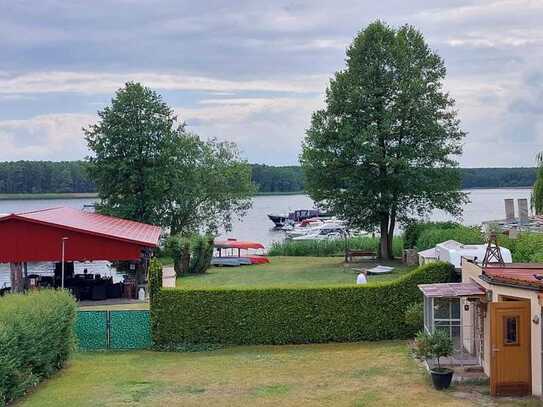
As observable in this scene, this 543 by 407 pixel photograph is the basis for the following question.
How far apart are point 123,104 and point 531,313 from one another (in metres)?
37.5

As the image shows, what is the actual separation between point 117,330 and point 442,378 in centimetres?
979

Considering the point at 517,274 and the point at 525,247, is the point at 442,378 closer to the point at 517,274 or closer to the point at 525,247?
the point at 517,274

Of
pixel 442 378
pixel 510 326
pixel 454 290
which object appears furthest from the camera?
pixel 454 290

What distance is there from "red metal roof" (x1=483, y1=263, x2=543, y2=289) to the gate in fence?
968cm

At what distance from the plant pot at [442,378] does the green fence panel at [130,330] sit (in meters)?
8.97

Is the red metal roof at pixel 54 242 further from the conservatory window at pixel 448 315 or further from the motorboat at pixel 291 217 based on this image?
the motorboat at pixel 291 217

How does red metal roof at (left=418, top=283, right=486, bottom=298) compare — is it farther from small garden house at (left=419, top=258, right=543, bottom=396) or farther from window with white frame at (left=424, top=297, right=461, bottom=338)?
window with white frame at (left=424, top=297, right=461, bottom=338)

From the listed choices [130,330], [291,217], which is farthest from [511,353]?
[291,217]

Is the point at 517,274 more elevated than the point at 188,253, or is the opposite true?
the point at 517,274

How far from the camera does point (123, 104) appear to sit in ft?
154

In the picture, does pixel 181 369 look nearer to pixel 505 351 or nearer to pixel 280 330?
pixel 280 330

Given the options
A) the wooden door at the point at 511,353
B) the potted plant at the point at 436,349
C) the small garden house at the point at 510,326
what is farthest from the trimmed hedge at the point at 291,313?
the wooden door at the point at 511,353

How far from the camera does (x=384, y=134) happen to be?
1567 inches

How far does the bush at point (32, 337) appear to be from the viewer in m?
13.6
